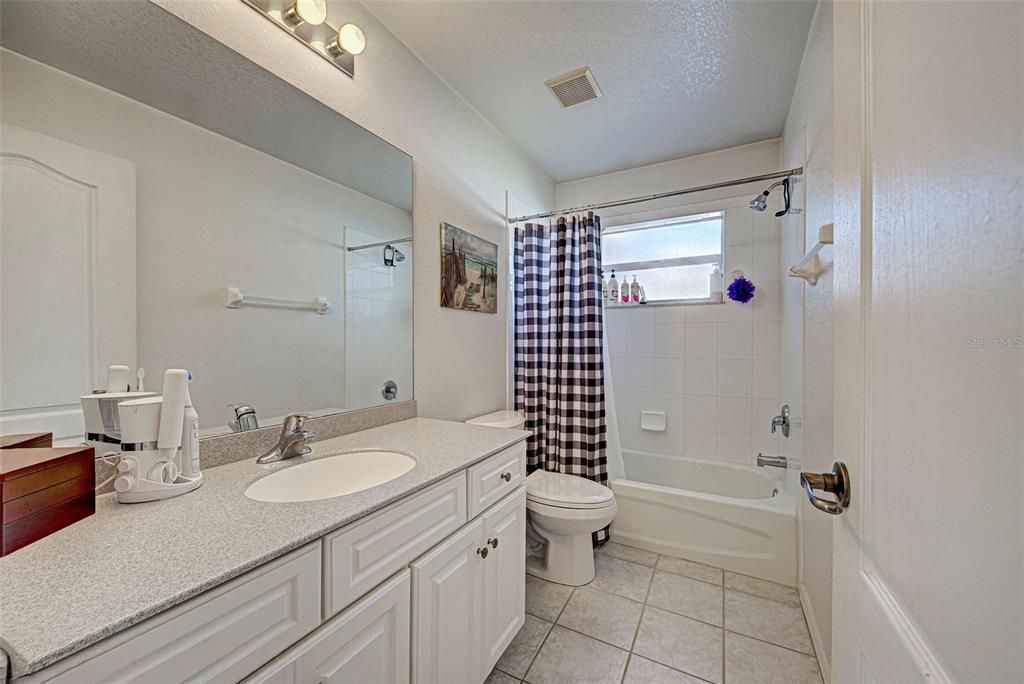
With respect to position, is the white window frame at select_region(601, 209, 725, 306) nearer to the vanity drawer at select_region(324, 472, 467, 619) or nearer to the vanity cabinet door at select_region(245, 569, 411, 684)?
the vanity drawer at select_region(324, 472, 467, 619)

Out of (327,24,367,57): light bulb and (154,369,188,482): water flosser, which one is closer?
(154,369,188,482): water flosser

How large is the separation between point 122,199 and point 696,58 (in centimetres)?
217

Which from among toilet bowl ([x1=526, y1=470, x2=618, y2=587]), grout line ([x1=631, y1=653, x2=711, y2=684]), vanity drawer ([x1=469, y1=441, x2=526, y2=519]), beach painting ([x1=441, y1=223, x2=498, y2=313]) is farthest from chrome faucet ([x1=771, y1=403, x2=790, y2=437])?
beach painting ([x1=441, y1=223, x2=498, y2=313])

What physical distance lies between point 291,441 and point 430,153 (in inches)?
55.6

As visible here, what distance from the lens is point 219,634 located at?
0.61 meters

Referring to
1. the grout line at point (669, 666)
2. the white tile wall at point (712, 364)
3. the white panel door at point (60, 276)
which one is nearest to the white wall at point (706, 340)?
the white tile wall at point (712, 364)

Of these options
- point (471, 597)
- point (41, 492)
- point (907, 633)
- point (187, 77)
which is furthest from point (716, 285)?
point (41, 492)

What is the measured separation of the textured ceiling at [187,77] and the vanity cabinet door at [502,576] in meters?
1.34

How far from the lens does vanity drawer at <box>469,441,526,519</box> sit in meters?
1.21

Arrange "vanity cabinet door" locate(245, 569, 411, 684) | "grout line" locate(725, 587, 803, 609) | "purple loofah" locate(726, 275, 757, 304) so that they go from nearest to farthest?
"vanity cabinet door" locate(245, 569, 411, 684), "grout line" locate(725, 587, 803, 609), "purple loofah" locate(726, 275, 757, 304)

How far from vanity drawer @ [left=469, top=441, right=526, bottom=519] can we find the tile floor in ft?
2.22

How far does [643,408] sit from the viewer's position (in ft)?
9.67

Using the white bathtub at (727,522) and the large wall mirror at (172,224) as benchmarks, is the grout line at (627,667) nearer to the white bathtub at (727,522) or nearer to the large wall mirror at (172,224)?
the white bathtub at (727,522)

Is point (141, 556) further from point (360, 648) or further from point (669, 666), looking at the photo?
point (669, 666)
